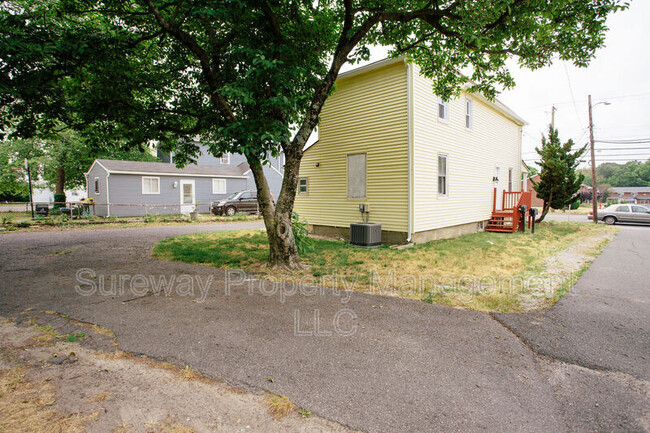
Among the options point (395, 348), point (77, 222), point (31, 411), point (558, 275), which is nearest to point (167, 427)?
point (31, 411)

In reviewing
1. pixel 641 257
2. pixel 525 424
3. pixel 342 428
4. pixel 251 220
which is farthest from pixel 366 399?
pixel 251 220

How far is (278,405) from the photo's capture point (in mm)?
2525

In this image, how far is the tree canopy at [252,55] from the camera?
6.12m

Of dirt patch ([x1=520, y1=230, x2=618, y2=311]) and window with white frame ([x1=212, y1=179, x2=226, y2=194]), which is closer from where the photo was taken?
dirt patch ([x1=520, y1=230, x2=618, y2=311])

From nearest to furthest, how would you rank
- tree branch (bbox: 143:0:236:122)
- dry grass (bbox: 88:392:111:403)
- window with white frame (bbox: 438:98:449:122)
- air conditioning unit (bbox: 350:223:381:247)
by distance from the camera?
dry grass (bbox: 88:392:111:403), tree branch (bbox: 143:0:236:122), air conditioning unit (bbox: 350:223:381:247), window with white frame (bbox: 438:98:449:122)

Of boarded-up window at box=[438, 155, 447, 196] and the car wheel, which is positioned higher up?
boarded-up window at box=[438, 155, 447, 196]

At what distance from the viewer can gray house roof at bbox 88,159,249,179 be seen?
21516 mm

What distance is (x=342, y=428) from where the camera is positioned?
2.30m

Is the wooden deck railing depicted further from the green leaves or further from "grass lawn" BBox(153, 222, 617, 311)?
"grass lawn" BBox(153, 222, 617, 311)

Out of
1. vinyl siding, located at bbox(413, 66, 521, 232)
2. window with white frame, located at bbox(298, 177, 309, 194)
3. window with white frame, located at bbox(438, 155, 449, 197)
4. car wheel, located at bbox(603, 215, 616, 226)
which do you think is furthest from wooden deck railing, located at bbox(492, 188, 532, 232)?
car wheel, located at bbox(603, 215, 616, 226)

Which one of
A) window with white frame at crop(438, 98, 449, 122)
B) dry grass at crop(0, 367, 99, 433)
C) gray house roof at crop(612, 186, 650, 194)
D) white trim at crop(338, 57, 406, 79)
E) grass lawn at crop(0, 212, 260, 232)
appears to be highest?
white trim at crop(338, 57, 406, 79)

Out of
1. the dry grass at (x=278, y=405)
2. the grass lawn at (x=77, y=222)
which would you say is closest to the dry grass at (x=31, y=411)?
the dry grass at (x=278, y=405)

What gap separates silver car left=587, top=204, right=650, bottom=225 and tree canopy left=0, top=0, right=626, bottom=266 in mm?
18133

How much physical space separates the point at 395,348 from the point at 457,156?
1069cm
